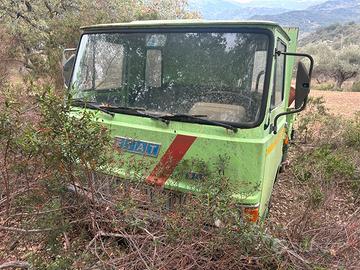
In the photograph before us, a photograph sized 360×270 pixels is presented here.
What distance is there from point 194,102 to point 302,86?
0.94 meters

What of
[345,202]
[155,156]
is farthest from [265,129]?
[345,202]

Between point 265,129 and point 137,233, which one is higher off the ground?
point 265,129

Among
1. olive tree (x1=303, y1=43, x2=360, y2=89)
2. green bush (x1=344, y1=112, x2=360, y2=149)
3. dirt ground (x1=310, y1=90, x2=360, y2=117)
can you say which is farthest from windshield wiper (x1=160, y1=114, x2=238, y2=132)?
olive tree (x1=303, y1=43, x2=360, y2=89)

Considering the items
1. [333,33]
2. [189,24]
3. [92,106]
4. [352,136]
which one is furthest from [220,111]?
[333,33]

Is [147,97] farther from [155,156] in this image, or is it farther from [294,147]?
[294,147]

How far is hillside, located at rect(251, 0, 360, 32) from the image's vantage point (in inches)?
3551

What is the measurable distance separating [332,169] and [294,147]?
102 inches

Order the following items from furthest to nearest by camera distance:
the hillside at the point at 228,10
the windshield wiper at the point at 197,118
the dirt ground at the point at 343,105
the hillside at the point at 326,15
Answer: the hillside at the point at 228,10 < the hillside at the point at 326,15 < the dirt ground at the point at 343,105 < the windshield wiper at the point at 197,118

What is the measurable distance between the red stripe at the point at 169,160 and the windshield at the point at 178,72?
28cm

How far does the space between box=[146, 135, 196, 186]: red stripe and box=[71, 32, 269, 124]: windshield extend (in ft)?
0.92

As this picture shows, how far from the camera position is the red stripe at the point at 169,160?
3.09 m

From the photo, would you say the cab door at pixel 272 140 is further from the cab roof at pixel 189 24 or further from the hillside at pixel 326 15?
the hillside at pixel 326 15

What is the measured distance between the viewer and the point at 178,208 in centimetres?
294

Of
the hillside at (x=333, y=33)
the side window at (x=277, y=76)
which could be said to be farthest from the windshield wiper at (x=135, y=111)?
the hillside at (x=333, y=33)
